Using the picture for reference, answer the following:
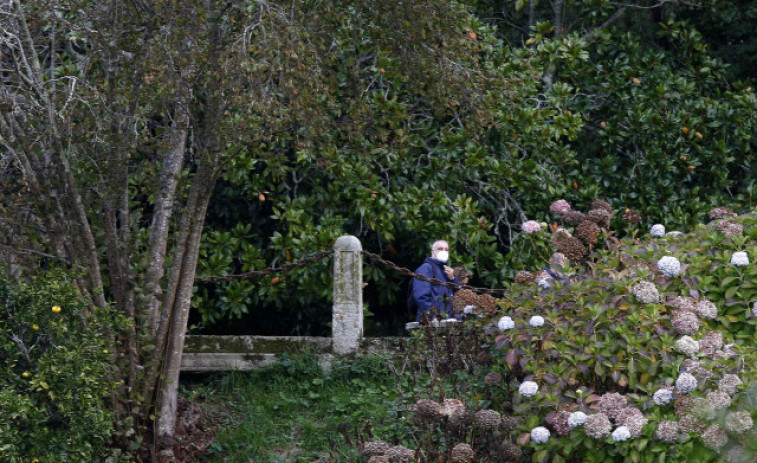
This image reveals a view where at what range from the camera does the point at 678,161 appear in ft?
33.1

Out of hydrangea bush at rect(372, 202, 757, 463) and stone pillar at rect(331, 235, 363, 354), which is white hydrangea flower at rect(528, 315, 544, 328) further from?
stone pillar at rect(331, 235, 363, 354)

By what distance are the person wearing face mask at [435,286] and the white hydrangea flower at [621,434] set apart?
284cm

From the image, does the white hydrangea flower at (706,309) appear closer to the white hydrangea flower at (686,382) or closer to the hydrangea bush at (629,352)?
the hydrangea bush at (629,352)

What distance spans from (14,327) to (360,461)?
2199mm

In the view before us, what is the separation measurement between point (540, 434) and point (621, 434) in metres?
0.45

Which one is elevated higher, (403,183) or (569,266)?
(403,183)

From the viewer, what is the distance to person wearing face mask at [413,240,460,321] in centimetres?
778

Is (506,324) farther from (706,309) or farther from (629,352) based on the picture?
(706,309)

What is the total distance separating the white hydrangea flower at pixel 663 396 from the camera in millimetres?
4785

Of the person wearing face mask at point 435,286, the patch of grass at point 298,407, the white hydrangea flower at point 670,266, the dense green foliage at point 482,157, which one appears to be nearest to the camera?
the white hydrangea flower at point 670,266

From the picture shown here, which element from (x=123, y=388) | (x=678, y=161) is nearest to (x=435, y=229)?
(x=678, y=161)

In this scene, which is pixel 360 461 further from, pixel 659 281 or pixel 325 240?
pixel 325 240

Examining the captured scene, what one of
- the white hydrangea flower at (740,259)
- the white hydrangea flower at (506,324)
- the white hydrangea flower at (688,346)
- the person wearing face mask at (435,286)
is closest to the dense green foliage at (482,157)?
the person wearing face mask at (435,286)

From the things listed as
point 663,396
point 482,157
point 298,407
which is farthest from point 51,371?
point 482,157
